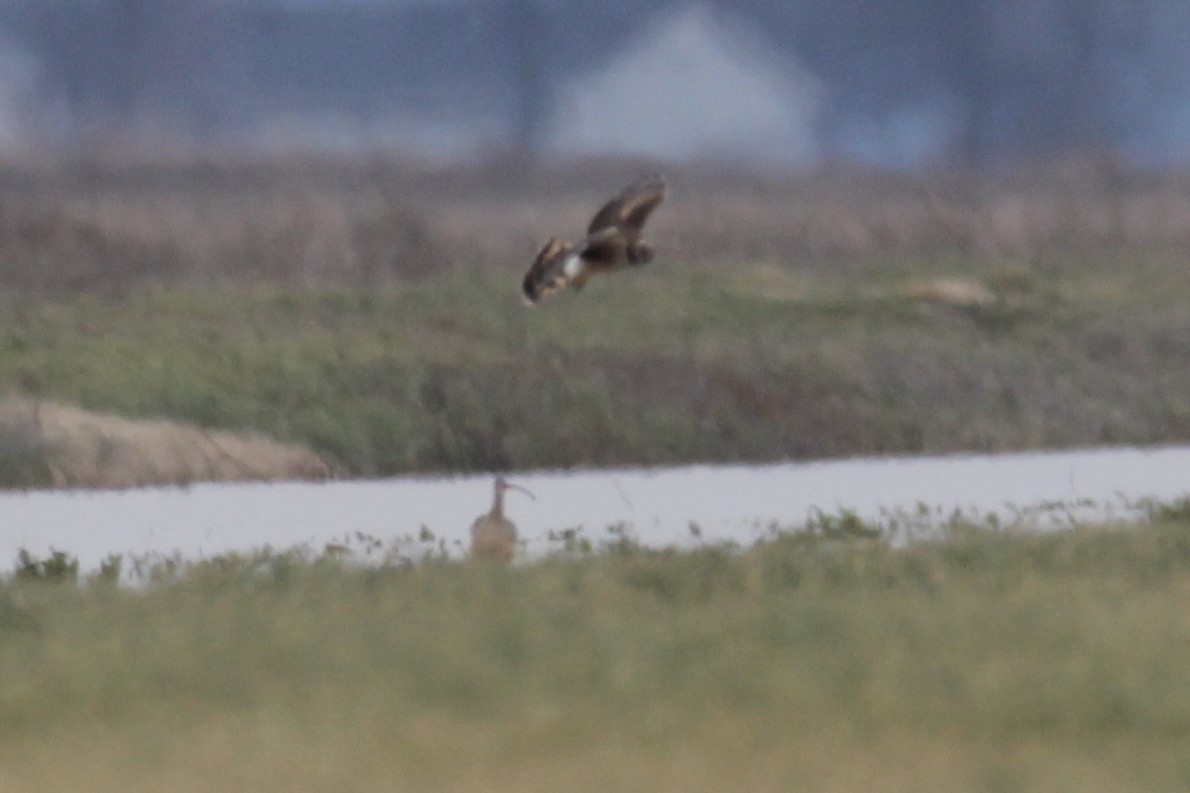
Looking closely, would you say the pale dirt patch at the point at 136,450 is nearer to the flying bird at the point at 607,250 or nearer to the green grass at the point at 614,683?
the flying bird at the point at 607,250

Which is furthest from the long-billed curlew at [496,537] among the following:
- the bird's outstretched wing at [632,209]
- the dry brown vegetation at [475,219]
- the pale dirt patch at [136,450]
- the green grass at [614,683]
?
the dry brown vegetation at [475,219]

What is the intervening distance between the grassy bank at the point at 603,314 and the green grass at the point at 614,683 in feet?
27.3

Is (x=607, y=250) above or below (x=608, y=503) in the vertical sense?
above

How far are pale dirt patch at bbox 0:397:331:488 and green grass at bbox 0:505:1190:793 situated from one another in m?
7.00

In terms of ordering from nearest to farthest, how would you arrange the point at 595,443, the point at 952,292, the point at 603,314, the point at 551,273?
the point at 551,273 → the point at 595,443 → the point at 603,314 → the point at 952,292

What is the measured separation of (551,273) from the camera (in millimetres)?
11430

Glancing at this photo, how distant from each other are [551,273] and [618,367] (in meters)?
7.89

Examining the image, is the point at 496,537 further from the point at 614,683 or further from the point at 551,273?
the point at 614,683

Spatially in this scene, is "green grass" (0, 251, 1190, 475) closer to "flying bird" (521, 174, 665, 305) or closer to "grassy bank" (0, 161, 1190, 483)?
"grassy bank" (0, 161, 1190, 483)

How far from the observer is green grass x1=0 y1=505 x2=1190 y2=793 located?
634 centimetres

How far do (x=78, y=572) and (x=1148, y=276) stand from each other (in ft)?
49.8

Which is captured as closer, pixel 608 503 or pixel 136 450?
pixel 608 503

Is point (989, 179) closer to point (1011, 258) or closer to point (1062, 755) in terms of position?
point (1011, 258)

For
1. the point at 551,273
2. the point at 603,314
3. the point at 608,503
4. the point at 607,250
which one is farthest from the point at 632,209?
the point at 603,314
